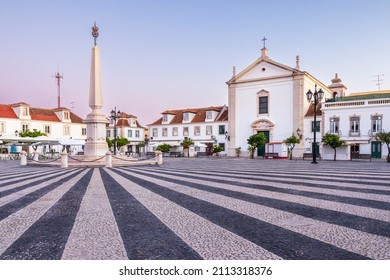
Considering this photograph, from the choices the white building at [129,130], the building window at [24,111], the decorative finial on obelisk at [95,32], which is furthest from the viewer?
the white building at [129,130]

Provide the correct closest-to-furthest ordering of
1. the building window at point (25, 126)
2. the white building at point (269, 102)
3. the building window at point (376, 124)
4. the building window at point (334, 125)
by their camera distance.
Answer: the building window at point (376, 124), the building window at point (334, 125), the white building at point (269, 102), the building window at point (25, 126)

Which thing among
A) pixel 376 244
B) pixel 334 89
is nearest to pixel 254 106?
pixel 334 89

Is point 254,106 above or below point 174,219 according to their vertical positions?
above

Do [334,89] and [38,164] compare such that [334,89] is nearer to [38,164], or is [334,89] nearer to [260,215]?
[38,164]

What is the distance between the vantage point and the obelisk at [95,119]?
→ 781 inches

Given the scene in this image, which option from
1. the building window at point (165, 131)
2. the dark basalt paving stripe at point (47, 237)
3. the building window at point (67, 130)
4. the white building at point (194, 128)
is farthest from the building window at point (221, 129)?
the dark basalt paving stripe at point (47, 237)

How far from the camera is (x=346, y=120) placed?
108 ft

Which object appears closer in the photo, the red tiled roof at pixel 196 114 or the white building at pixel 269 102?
the white building at pixel 269 102

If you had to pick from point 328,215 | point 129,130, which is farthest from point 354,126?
point 129,130

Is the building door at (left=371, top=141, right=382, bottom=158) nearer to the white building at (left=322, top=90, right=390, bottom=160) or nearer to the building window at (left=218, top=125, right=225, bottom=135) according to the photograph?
the white building at (left=322, top=90, right=390, bottom=160)

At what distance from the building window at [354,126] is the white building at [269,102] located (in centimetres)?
438

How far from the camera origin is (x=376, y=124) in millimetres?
31125

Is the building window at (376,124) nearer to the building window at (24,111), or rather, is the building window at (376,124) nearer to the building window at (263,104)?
the building window at (263,104)
